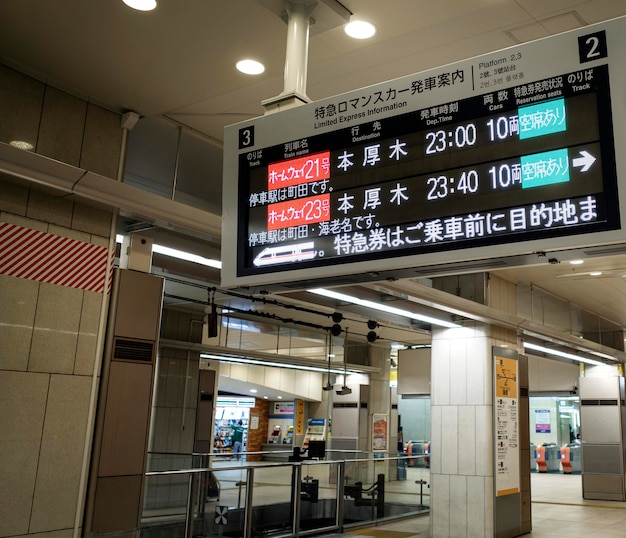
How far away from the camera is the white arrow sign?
8.57 ft

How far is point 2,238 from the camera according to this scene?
14.3 ft

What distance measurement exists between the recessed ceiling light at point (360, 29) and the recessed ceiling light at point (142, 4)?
1129 millimetres

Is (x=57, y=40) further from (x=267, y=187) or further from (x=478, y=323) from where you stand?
(x=478, y=323)

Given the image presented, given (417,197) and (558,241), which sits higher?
(417,197)

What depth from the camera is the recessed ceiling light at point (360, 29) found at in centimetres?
391

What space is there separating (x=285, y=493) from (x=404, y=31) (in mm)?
7291

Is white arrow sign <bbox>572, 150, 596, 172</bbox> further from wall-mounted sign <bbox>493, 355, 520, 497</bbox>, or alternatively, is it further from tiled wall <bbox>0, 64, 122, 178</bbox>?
wall-mounted sign <bbox>493, 355, 520, 497</bbox>

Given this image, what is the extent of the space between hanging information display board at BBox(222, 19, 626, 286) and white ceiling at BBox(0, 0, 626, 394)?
0.84 m

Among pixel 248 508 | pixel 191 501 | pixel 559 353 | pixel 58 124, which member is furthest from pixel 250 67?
pixel 559 353

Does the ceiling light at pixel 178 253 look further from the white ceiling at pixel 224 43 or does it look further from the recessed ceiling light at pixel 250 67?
the recessed ceiling light at pixel 250 67

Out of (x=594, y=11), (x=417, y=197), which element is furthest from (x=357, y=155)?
(x=594, y=11)

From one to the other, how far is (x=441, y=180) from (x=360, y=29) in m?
1.50

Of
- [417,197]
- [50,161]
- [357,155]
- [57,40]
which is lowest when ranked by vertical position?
[417,197]

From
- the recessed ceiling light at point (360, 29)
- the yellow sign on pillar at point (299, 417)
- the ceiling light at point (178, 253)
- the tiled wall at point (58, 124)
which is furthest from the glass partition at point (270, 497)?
the yellow sign on pillar at point (299, 417)
